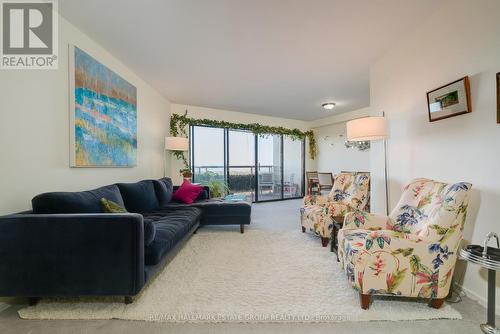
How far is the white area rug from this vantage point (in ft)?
5.06

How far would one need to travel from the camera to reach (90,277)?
1.57 meters

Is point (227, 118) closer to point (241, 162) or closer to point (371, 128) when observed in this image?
point (241, 162)

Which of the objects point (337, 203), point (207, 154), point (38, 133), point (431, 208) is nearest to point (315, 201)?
point (337, 203)

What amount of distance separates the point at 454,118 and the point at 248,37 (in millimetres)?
2124

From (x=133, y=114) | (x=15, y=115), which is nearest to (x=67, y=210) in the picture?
(x=15, y=115)

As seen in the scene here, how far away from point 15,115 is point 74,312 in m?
1.57

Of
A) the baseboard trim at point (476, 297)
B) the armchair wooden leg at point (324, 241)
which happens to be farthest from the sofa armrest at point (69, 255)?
the baseboard trim at point (476, 297)

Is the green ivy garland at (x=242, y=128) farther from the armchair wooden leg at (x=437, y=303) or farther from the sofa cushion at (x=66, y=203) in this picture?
the armchair wooden leg at (x=437, y=303)

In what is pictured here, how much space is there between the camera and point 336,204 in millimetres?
3137

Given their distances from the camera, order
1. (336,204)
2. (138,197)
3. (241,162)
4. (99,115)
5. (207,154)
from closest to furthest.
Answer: (99,115) → (138,197) → (336,204) → (207,154) → (241,162)

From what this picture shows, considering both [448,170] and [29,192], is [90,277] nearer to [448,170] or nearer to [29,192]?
[29,192]

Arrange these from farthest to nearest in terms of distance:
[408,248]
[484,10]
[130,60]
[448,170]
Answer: [130,60] < [448,170] < [484,10] < [408,248]

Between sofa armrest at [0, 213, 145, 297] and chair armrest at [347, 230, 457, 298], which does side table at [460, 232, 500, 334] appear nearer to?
chair armrest at [347, 230, 457, 298]

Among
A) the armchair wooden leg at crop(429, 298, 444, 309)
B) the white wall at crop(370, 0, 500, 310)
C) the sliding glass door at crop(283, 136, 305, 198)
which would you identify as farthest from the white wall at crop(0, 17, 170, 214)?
the sliding glass door at crop(283, 136, 305, 198)
